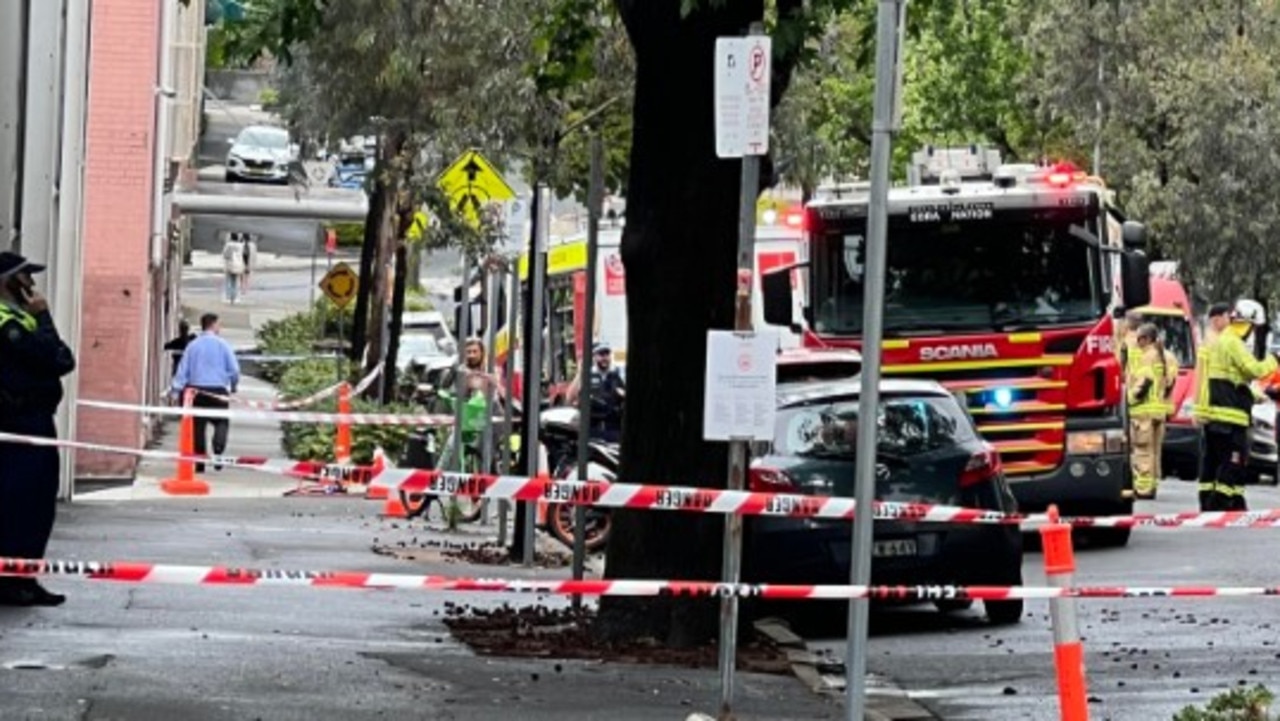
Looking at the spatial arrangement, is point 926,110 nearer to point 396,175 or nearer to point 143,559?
point 396,175

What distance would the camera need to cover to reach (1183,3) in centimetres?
5381

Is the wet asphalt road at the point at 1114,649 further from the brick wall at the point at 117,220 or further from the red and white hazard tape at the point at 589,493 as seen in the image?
the brick wall at the point at 117,220

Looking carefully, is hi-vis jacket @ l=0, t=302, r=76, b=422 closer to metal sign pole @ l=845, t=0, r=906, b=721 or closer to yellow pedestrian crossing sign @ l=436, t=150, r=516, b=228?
metal sign pole @ l=845, t=0, r=906, b=721

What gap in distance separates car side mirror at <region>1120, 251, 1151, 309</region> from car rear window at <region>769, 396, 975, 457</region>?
585 cm

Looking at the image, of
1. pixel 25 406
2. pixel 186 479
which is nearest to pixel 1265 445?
pixel 186 479

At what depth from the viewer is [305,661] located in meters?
14.6

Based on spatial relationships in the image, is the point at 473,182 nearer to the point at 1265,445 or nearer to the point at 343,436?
the point at 343,436

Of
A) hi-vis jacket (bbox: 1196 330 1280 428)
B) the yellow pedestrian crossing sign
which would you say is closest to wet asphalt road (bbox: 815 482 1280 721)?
hi-vis jacket (bbox: 1196 330 1280 428)

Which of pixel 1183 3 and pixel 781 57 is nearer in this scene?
pixel 781 57

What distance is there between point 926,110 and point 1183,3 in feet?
20.4

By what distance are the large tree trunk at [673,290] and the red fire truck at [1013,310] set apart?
921 cm

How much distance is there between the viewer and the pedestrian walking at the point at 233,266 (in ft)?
235

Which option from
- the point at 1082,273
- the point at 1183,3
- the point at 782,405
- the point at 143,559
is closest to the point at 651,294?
the point at 782,405

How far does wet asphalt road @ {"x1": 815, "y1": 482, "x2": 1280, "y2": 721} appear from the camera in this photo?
46.8 feet
